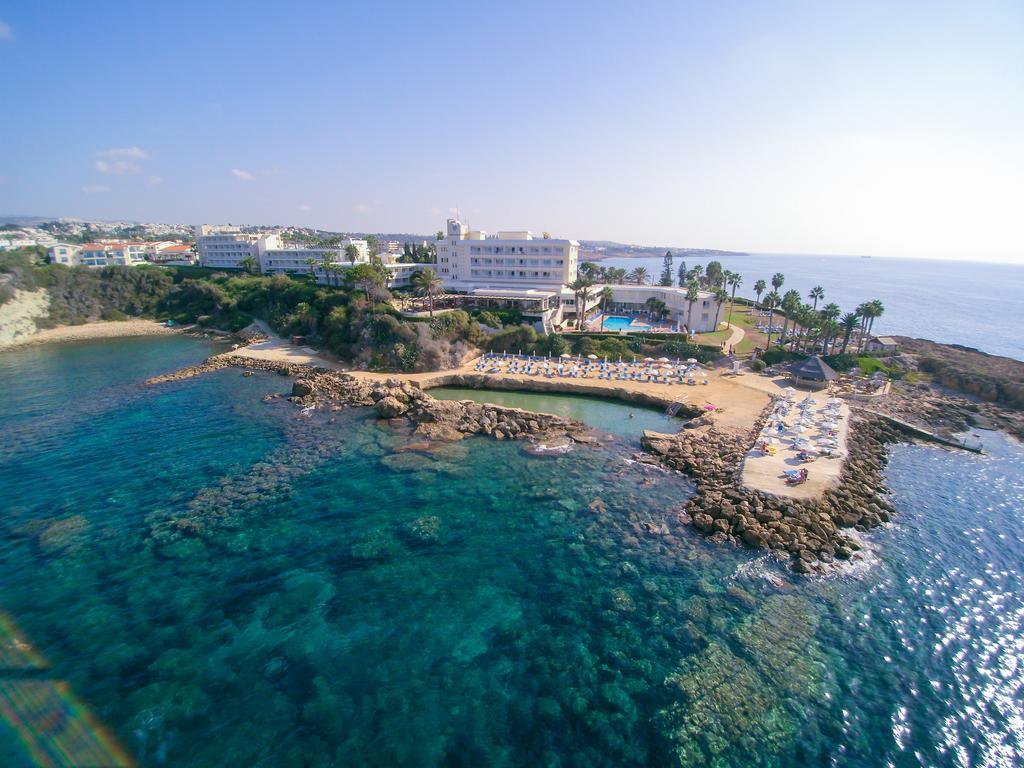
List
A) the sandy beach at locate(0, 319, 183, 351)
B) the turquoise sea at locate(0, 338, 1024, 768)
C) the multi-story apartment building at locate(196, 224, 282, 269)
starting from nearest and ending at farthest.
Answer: the turquoise sea at locate(0, 338, 1024, 768) < the sandy beach at locate(0, 319, 183, 351) < the multi-story apartment building at locate(196, 224, 282, 269)

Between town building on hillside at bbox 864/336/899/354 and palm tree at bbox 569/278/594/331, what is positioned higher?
palm tree at bbox 569/278/594/331

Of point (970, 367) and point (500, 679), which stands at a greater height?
point (970, 367)

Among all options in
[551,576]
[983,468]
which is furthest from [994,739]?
[983,468]

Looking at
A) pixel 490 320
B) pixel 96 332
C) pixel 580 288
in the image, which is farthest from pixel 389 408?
pixel 96 332

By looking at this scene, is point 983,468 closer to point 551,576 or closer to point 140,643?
point 551,576

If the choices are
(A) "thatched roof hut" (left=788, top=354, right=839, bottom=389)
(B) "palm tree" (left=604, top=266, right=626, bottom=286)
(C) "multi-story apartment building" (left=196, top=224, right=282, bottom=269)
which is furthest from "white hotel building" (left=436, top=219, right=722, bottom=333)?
(C) "multi-story apartment building" (left=196, top=224, right=282, bottom=269)

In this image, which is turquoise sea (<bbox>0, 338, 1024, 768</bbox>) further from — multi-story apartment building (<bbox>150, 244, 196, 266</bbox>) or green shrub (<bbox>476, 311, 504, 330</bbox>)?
multi-story apartment building (<bbox>150, 244, 196, 266</bbox>)

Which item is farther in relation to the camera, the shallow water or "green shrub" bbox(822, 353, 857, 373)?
"green shrub" bbox(822, 353, 857, 373)
